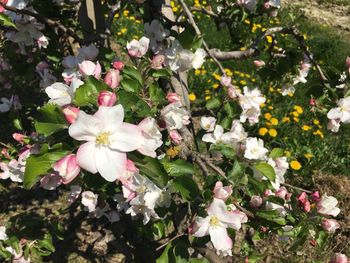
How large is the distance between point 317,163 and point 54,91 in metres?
2.44

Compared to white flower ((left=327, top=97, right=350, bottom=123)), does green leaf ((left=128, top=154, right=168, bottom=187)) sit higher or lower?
higher

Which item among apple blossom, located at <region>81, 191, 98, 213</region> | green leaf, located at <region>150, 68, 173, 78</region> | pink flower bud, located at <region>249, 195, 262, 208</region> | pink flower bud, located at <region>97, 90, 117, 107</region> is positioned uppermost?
pink flower bud, located at <region>97, 90, 117, 107</region>

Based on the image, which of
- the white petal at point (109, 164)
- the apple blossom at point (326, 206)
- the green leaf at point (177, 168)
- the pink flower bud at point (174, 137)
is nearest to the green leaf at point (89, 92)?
the white petal at point (109, 164)

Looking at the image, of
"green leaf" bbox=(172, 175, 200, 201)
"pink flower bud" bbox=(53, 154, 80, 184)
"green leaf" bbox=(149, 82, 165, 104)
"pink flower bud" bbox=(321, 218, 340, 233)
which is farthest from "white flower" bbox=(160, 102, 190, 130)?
"pink flower bud" bbox=(321, 218, 340, 233)

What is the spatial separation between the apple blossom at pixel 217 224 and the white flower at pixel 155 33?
0.68 m

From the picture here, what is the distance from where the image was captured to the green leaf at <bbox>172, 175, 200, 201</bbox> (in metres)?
1.13

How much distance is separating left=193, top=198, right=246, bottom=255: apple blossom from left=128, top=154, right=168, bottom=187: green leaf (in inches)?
10.2

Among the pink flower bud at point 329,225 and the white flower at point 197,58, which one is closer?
the pink flower bud at point 329,225

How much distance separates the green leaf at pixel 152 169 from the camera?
95cm

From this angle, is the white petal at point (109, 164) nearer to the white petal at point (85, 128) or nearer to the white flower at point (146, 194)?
the white petal at point (85, 128)

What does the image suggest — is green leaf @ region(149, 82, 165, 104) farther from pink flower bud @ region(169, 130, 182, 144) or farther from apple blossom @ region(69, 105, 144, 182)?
apple blossom @ region(69, 105, 144, 182)

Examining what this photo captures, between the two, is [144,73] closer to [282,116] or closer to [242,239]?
[242,239]

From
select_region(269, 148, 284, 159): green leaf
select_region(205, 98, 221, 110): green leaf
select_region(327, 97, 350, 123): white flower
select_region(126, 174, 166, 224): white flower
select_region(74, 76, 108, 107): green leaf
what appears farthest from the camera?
select_region(205, 98, 221, 110): green leaf

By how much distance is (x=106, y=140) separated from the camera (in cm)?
92
